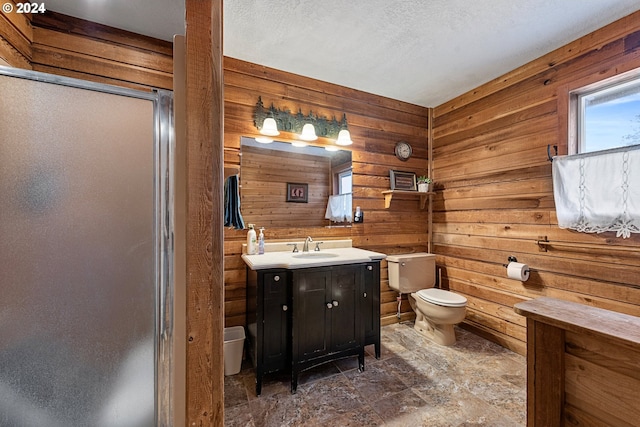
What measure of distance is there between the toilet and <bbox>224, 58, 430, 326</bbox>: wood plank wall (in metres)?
0.21

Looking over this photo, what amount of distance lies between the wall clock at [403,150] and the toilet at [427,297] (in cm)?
110

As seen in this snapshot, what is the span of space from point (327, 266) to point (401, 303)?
1.47 metres

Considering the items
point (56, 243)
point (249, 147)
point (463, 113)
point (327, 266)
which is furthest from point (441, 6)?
point (56, 243)

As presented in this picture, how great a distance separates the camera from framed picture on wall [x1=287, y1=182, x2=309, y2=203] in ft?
7.86

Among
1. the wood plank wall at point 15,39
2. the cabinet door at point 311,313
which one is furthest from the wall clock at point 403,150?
the wood plank wall at point 15,39

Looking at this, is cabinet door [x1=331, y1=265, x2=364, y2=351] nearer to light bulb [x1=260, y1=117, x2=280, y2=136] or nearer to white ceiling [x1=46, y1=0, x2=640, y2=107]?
light bulb [x1=260, y1=117, x2=280, y2=136]

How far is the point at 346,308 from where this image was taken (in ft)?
6.41

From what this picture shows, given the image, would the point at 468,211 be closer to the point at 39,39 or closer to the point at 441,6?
the point at 441,6

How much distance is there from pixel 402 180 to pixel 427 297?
49.3 inches

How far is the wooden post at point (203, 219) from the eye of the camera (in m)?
0.96

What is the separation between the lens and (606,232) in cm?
177

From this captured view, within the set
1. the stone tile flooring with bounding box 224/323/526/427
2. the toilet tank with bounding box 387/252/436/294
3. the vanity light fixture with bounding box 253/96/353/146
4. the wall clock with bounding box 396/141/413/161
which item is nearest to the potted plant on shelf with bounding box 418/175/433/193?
the wall clock with bounding box 396/141/413/161

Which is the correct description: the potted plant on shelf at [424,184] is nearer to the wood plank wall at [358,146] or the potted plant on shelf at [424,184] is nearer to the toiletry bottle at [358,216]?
the wood plank wall at [358,146]

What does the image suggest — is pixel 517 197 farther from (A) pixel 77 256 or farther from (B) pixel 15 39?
(B) pixel 15 39
